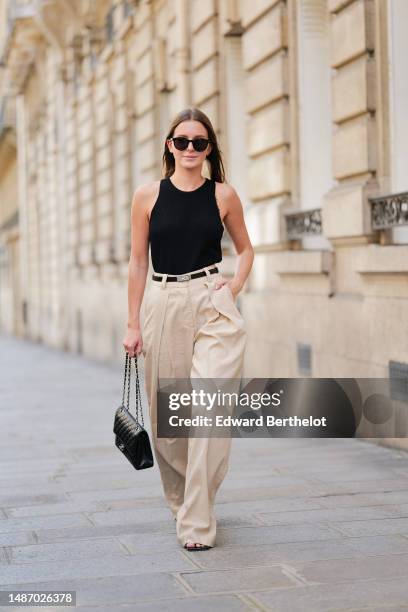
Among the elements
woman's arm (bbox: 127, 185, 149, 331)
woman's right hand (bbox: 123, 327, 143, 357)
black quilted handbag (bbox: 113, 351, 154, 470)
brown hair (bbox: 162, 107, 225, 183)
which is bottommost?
black quilted handbag (bbox: 113, 351, 154, 470)

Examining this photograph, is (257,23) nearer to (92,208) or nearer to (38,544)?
(38,544)

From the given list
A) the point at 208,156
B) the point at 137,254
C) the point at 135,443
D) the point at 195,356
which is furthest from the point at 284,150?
the point at 135,443

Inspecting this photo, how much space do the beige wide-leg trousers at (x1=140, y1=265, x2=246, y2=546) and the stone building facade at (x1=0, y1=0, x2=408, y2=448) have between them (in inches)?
111

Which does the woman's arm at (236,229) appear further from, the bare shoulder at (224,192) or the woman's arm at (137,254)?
the woman's arm at (137,254)

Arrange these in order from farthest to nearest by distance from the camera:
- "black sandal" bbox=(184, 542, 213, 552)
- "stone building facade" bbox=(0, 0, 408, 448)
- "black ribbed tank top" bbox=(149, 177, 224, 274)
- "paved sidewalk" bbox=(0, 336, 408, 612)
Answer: "stone building facade" bbox=(0, 0, 408, 448) → "black ribbed tank top" bbox=(149, 177, 224, 274) → "black sandal" bbox=(184, 542, 213, 552) → "paved sidewalk" bbox=(0, 336, 408, 612)

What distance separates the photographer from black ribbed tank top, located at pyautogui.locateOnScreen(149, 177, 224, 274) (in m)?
5.27

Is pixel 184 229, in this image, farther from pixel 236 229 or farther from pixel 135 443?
pixel 135 443

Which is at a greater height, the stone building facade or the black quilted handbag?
the stone building facade

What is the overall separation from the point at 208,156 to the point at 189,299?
2.25 ft

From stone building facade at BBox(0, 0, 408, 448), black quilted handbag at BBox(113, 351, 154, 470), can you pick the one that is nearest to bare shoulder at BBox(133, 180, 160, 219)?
black quilted handbag at BBox(113, 351, 154, 470)

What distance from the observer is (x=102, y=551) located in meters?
5.12

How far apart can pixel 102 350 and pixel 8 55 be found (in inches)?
546

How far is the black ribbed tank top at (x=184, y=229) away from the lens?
527 cm

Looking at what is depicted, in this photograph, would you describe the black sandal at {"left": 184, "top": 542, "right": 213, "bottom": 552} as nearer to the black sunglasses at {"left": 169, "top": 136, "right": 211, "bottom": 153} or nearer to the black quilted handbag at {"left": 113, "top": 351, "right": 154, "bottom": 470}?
the black quilted handbag at {"left": 113, "top": 351, "right": 154, "bottom": 470}
